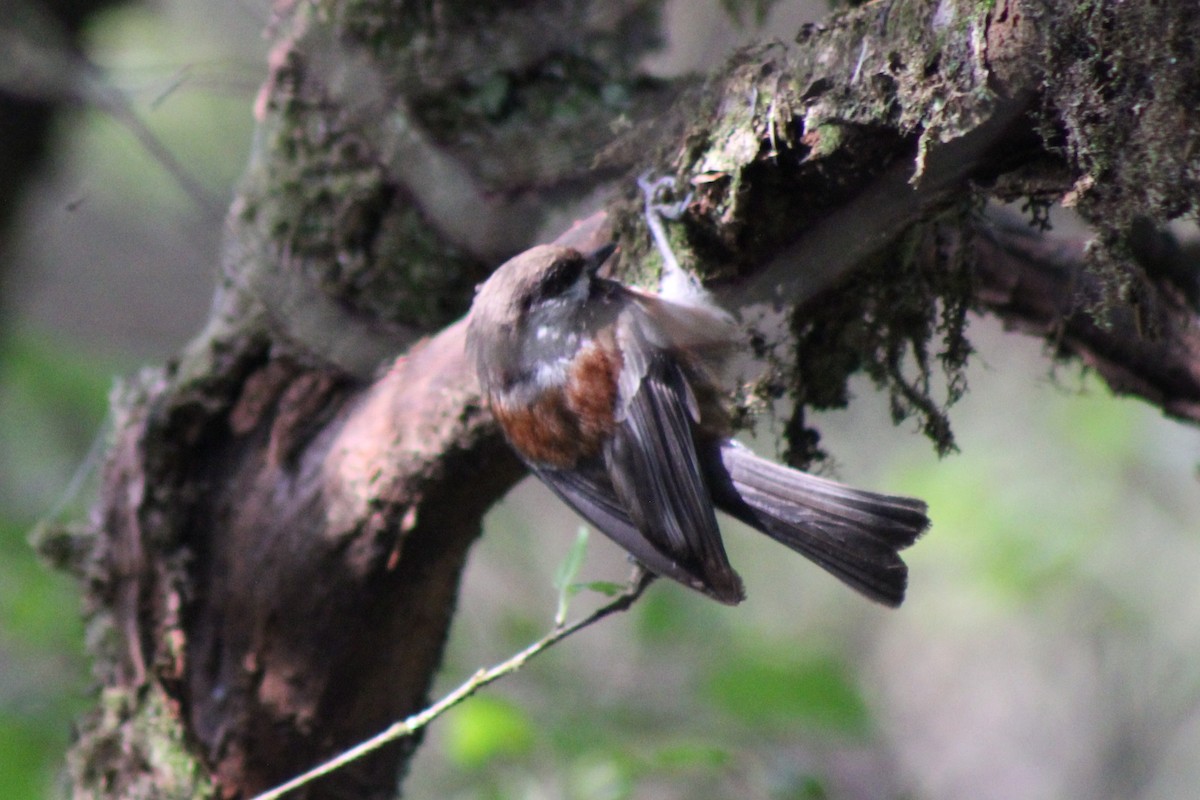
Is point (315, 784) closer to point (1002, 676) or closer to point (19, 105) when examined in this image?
point (19, 105)

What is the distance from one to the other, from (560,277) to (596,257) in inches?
3.6

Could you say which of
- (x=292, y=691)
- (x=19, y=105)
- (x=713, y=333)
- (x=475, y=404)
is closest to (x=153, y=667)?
(x=292, y=691)

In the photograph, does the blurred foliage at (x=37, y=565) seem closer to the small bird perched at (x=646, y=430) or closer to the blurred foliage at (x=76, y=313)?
the blurred foliage at (x=76, y=313)

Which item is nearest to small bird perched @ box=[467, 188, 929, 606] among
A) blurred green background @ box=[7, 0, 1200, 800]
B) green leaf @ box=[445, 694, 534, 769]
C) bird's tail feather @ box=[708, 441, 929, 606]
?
bird's tail feather @ box=[708, 441, 929, 606]

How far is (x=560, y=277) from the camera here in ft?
7.35

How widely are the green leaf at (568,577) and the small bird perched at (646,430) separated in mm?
262

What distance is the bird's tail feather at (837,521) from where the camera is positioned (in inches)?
77.9

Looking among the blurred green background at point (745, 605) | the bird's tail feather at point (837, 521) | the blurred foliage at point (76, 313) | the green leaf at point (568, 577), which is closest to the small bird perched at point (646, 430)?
the bird's tail feather at point (837, 521)

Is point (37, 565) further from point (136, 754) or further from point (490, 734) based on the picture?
point (490, 734)

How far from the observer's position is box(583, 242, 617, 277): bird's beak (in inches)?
87.9

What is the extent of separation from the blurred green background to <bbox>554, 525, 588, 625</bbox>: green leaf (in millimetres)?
798

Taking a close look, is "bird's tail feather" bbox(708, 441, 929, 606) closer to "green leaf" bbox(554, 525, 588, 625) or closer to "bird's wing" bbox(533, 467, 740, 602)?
"bird's wing" bbox(533, 467, 740, 602)

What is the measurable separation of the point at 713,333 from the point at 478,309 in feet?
1.68

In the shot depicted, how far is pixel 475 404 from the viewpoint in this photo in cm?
218
